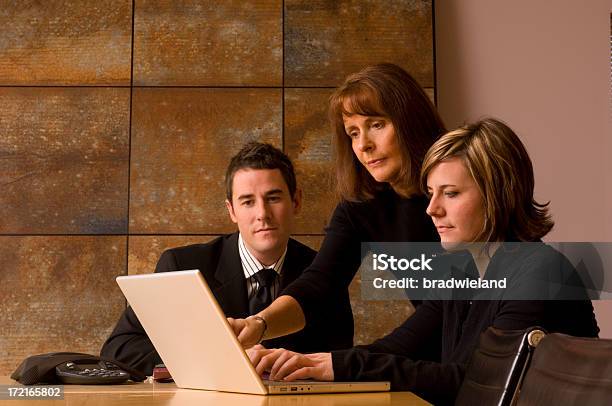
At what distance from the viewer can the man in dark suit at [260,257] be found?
3008 millimetres

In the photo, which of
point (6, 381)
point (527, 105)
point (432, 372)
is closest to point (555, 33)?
point (527, 105)

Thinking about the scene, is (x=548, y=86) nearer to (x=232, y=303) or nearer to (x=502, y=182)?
(x=232, y=303)

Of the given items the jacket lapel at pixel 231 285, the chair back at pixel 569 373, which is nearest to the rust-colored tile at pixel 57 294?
the jacket lapel at pixel 231 285

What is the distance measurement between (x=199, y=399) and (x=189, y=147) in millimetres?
2543

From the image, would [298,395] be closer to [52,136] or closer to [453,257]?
[453,257]

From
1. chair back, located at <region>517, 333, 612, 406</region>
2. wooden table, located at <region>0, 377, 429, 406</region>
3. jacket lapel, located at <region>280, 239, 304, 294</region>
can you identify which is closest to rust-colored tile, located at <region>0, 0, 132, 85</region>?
jacket lapel, located at <region>280, 239, 304, 294</region>

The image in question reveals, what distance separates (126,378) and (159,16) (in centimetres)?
253

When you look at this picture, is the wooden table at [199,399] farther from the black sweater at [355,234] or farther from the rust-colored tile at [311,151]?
the rust-colored tile at [311,151]

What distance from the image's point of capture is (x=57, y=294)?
3.99 m

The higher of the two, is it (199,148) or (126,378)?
(199,148)

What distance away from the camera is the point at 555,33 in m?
4.20

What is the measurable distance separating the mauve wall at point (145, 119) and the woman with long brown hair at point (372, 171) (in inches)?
45.6

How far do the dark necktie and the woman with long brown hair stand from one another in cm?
26

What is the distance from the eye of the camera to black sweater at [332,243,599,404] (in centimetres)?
179
